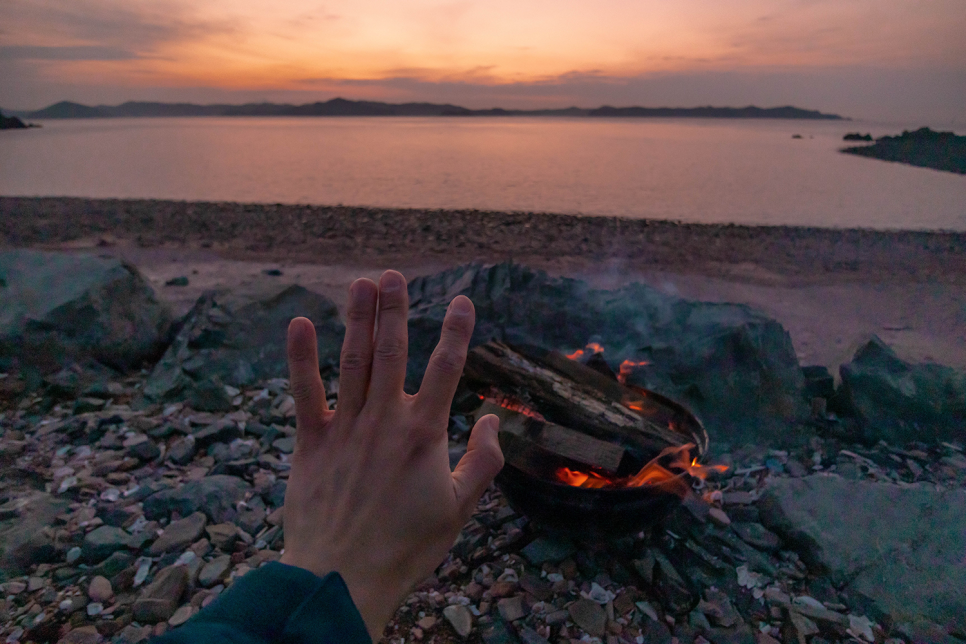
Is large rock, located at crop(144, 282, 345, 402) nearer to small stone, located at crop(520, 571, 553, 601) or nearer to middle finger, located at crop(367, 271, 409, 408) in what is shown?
small stone, located at crop(520, 571, 553, 601)

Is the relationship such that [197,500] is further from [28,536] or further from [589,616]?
[589,616]

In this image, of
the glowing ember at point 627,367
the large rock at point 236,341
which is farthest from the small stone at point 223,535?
the glowing ember at point 627,367

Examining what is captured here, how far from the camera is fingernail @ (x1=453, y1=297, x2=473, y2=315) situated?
4.88ft

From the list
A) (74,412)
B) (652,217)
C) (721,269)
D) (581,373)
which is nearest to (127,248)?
(74,412)

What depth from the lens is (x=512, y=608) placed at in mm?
2889

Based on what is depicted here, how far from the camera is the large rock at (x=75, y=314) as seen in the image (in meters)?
5.11

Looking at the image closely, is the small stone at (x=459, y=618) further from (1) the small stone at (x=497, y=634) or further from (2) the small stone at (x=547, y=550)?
(2) the small stone at (x=547, y=550)

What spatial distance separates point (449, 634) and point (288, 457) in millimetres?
2090

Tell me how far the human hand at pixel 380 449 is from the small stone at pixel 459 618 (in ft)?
5.19

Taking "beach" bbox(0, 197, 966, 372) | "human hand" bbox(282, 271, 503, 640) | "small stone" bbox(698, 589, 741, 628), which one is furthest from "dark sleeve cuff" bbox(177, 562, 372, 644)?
"beach" bbox(0, 197, 966, 372)

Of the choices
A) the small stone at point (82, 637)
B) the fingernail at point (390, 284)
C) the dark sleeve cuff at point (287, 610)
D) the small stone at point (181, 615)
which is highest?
the fingernail at point (390, 284)

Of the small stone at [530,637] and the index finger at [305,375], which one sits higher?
the index finger at [305,375]

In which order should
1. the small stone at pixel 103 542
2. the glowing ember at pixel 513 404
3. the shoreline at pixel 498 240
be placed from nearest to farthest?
the small stone at pixel 103 542 → the glowing ember at pixel 513 404 → the shoreline at pixel 498 240

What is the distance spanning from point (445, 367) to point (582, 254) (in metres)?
11.1
